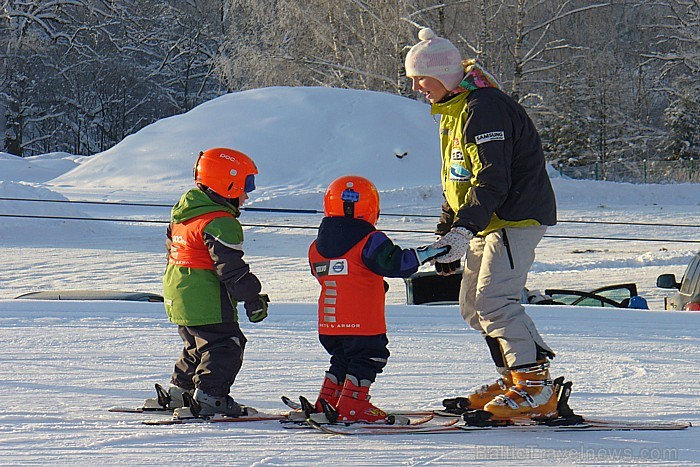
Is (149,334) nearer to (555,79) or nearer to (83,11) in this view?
(555,79)

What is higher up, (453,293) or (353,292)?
(353,292)

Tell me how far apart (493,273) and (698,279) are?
404 cm

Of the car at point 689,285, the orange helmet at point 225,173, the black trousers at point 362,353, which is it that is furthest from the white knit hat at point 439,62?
the car at point 689,285

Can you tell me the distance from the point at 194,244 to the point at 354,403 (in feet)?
3.28

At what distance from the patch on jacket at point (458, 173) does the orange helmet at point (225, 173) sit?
0.88 meters

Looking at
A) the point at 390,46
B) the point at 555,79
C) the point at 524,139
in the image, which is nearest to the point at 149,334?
the point at 524,139

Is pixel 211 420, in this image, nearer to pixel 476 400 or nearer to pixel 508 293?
pixel 476 400

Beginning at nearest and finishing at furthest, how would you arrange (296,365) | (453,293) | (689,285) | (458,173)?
(458,173) → (296,365) → (689,285) → (453,293)

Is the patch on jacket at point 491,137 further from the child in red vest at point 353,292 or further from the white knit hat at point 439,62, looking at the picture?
the child in red vest at point 353,292

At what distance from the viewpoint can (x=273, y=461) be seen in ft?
12.6

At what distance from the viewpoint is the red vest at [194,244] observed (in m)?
4.39

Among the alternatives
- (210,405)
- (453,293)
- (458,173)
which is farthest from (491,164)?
(453,293)

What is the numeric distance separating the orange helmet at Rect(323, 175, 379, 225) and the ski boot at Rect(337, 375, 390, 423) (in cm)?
71

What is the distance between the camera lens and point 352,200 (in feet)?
14.2
